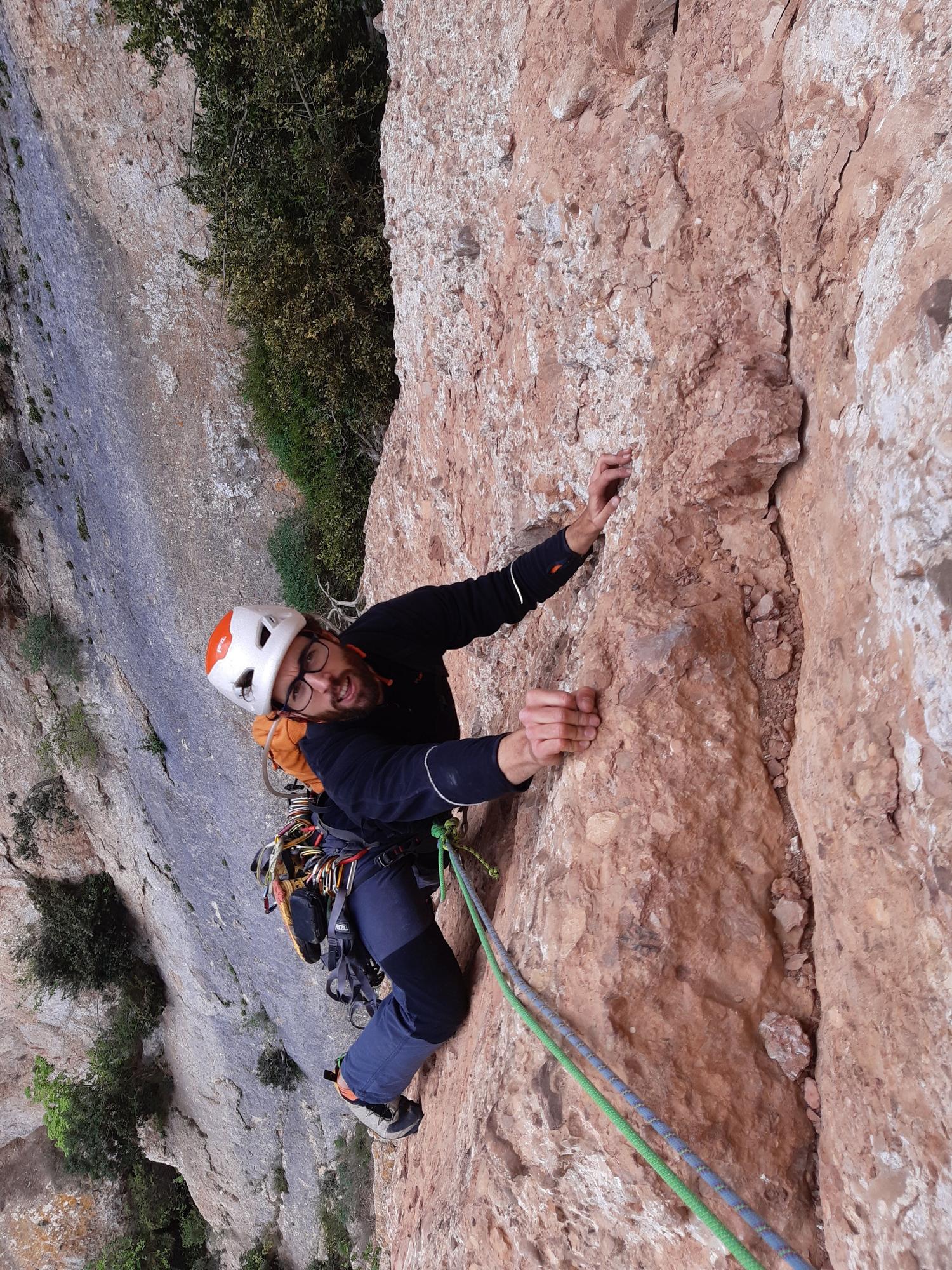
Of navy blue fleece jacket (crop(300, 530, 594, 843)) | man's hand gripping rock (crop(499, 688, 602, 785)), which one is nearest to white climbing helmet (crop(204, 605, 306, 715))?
navy blue fleece jacket (crop(300, 530, 594, 843))

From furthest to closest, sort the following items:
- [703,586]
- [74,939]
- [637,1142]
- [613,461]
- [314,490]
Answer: [74,939], [314,490], [613,461], [703,586], [637,1142]

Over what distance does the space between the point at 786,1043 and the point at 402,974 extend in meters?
1.91

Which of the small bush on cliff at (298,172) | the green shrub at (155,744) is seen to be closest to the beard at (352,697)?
the small bush on cliff at (298,172)

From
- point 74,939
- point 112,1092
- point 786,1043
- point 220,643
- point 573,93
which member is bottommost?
point 112,1092

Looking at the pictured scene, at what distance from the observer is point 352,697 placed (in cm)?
337

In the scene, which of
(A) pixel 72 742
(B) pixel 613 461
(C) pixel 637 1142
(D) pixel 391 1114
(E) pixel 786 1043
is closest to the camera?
(C) pixel 637 1142

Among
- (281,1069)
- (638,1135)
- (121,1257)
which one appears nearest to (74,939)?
(281,1069)

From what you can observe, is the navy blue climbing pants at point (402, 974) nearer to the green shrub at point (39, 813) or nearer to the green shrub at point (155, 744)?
the green shrub at point (155, 744)

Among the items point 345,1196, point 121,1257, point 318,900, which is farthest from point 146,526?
point 121,1257

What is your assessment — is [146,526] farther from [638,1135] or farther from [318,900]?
[638,1135]

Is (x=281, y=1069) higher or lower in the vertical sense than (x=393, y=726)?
lower

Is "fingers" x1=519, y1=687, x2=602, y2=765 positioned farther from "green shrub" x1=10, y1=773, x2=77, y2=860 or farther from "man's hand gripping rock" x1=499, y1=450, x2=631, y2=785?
"green shrub" x1=10, y1=773, x2=77, y2=860

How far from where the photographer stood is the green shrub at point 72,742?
11.1 meters

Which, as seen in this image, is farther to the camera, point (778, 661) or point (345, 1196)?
point (345, 1196)
